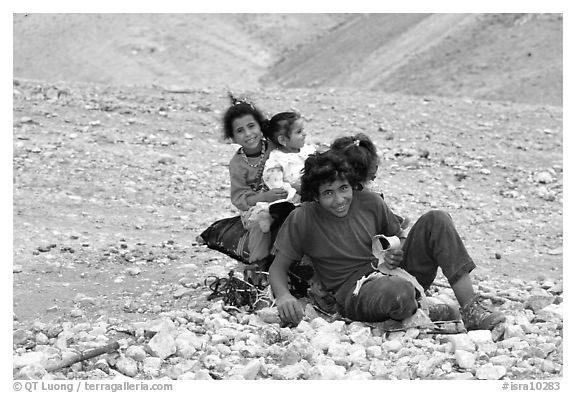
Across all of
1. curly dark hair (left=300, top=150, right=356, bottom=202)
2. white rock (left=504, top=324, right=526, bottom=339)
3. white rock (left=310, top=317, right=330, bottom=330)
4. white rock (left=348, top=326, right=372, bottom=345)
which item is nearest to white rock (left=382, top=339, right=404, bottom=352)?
white rock (left=348, top=326, right=372, bottom=345)

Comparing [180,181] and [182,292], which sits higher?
[180,181]

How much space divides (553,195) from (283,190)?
5.98 m

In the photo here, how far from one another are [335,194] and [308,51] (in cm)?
2994

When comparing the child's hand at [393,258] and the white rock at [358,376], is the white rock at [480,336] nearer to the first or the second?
the child's hand at [393,258]

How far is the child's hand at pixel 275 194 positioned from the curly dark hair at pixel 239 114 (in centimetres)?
51

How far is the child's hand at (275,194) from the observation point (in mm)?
5887

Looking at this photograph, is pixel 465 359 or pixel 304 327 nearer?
pixel 465 359

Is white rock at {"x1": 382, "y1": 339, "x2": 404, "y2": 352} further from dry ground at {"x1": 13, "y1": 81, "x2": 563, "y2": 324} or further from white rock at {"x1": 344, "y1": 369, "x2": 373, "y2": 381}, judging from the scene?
dry ground at {"x1": 13, "y1": 81, "x2": 563, "y2": 324}

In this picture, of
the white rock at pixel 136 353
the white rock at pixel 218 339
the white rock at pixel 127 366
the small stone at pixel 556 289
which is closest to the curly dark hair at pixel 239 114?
the white rock at pixel 218 339

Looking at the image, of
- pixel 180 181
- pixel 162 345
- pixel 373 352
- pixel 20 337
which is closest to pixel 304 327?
pixel 373 352

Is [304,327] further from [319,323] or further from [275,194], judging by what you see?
[275,194]

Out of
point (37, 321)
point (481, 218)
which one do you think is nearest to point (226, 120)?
point (37, 321)

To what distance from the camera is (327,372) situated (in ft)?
15.5

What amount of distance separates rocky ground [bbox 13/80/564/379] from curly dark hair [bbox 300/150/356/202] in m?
0.78
